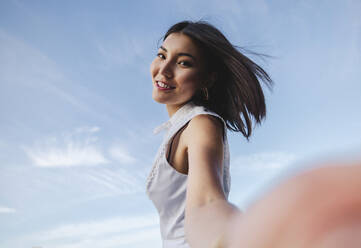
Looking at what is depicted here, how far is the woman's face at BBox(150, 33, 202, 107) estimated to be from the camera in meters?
2.02

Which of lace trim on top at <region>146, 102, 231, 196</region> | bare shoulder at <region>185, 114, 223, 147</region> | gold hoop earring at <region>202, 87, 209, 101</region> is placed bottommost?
bare shoulder at <region>185, 114, 223, 147</region>

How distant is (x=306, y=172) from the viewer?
0.81ft

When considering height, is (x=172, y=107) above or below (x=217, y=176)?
above

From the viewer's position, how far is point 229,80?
2.19 m

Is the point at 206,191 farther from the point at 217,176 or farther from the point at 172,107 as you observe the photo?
the point at 172,107

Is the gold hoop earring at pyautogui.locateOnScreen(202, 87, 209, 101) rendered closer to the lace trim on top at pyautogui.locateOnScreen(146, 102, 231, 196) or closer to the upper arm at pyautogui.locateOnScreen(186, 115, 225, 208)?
the lace trim on top at pyautogui.locateOnScreen(146, 102, 231, 196)

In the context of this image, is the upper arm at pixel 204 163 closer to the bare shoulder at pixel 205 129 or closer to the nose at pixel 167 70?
the bare shoulder at pixel 205 129

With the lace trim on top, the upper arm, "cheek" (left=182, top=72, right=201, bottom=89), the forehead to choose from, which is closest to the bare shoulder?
the upper arm

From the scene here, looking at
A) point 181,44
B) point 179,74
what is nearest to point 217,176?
point 179,74

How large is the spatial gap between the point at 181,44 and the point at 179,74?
Result: 0.19 meters

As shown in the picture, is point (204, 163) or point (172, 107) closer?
point (204, 163)

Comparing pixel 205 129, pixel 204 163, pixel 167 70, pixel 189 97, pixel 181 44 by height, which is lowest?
pixel 204 163

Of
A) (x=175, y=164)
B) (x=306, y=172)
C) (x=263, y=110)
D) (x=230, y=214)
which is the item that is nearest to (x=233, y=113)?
(x=263, y=110)

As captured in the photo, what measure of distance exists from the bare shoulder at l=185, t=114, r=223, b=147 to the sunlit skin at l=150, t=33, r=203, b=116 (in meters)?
0.54
